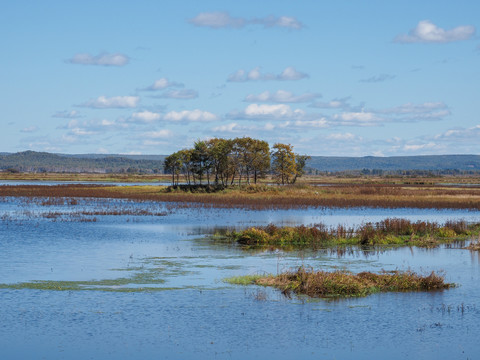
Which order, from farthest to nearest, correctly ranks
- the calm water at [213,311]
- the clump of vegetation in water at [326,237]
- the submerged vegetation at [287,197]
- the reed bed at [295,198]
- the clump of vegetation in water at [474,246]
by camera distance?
the submerged vegetation at [287,197] → the reed bed at [295,198] → the clump of vegetation in water at [326,237] → the clump of vegetation in water at [474,246] → the calm water at [213,311]

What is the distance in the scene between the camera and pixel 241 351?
17.8 metres

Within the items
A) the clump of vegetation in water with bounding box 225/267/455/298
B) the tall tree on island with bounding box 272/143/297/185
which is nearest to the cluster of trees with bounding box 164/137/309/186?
the tall tree on island with bounding box 272/143/297/185

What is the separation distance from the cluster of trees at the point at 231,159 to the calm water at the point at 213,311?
7460 centimetres

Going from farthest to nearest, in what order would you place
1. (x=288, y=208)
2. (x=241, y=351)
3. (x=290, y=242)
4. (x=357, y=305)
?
(x=288, y=208)
(x=290, y=242)
(x=357, y=305)
(x=241, y=351)

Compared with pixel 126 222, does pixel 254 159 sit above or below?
above

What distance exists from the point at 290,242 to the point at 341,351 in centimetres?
2172

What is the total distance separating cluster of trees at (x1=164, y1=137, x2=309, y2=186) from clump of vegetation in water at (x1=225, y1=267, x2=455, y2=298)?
83.4 m

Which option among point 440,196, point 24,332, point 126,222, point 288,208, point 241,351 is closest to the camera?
point 241,351

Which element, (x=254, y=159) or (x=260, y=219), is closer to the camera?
(x=260, y=219)

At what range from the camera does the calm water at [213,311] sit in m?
18.1

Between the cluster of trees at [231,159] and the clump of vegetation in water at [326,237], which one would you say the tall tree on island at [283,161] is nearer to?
the cluster of trees at [231,159]

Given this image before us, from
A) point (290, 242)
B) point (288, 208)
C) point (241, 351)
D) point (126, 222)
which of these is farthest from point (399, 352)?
point (288, 208)

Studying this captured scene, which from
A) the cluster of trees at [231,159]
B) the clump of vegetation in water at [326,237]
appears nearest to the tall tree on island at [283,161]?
the cluster of trees at [231,159]

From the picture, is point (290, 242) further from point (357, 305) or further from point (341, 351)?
point (341, 351)
